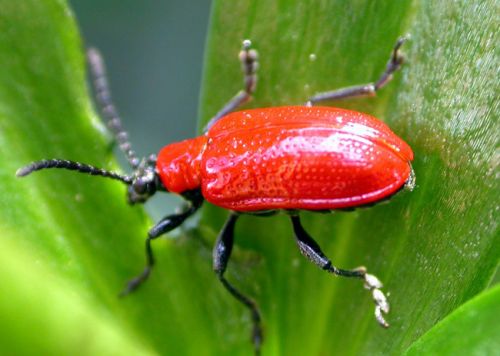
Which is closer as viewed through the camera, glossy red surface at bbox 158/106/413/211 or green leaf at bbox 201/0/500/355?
green leaf at bbox 201/0/500/355

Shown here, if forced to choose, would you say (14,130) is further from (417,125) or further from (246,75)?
(417,125)

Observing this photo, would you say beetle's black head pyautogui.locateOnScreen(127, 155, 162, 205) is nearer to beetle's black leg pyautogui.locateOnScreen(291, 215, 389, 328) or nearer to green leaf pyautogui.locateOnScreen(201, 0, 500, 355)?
green leaf pyautogui.locateOnScreen(201, 0, 500, 355)

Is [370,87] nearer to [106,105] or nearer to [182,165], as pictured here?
[182,165]

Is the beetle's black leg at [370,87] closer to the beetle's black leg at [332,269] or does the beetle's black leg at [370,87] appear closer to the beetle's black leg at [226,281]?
the beetle's black leg at [332,269]

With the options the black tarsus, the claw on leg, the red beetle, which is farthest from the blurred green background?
the claw on leg

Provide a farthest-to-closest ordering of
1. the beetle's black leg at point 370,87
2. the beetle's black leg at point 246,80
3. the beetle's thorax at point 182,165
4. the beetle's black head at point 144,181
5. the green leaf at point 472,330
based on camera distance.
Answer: the beetle's thorax at point 182,165, the beetle's black head at point 144,181, the beetle's black leg at point 246,80, the beetle's black leg at point 370,87, the green leaf at point 472,330

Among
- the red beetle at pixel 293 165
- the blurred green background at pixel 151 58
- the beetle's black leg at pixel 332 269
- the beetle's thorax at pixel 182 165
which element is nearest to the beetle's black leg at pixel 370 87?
the red beetle at pixel 293 165
